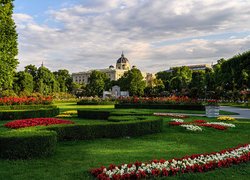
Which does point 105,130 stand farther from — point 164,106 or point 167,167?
point 164,106

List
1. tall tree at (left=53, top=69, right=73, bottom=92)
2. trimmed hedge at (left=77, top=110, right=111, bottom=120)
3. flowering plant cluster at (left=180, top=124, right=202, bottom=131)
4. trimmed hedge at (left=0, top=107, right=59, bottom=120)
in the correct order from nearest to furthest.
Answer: flowering plant cluster at (left=180, top=124, right=202, bottom=131) → trimmed hedge at (left=0, top=107, right=59, bottom=120) → trimmed hedge at (left=77, top=110, right=111, bottom=120) → tall tree at (left=53, top=69, right=73, bottom=92)

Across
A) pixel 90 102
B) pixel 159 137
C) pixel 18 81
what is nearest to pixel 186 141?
pixel 159 137

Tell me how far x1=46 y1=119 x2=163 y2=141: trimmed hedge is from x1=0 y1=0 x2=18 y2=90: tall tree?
15.5 m

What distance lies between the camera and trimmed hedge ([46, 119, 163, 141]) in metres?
8.97

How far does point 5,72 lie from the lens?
896 inches

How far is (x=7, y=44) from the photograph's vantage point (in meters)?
23.4

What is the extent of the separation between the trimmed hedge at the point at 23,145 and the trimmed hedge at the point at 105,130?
1.76 meters

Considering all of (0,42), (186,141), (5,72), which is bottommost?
(186,141)

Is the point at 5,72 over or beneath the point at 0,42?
beneath

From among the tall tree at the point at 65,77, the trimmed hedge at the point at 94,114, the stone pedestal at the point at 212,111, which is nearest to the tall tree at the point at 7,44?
the trimmed hedge at the point at 94,114

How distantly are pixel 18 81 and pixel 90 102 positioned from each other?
27574 mm

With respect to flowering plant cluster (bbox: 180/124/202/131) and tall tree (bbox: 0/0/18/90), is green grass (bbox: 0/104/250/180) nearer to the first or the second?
flowering plant cluster (bbox: 180/124/202/131)

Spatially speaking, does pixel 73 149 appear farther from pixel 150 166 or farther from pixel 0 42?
pixel 0 42

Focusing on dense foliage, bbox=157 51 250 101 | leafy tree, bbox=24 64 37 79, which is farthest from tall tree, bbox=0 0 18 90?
leafy tree, bbox=24 64 37 79
